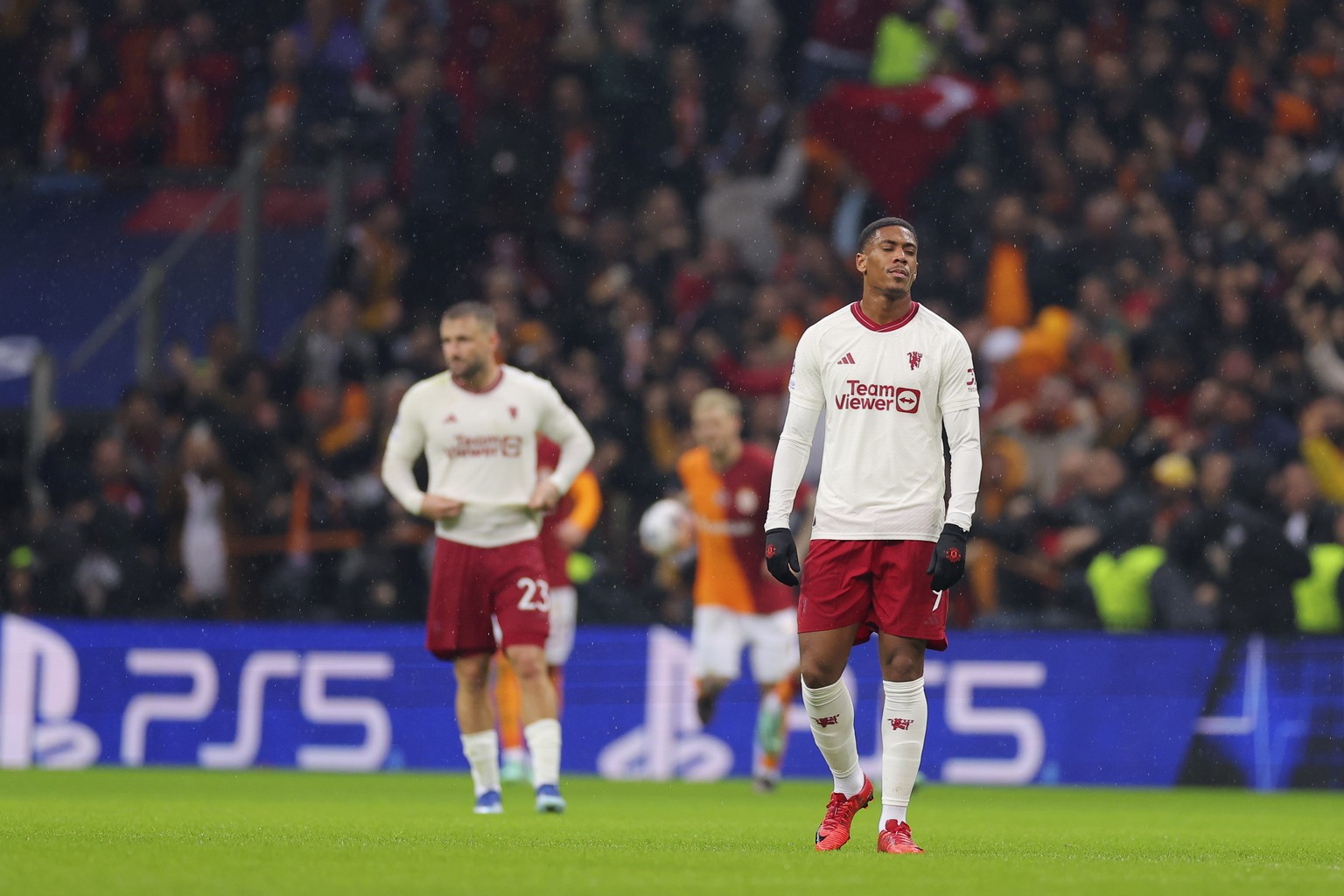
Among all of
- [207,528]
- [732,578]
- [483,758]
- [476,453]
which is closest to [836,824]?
[483,758]

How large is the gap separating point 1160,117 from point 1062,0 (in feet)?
6.58

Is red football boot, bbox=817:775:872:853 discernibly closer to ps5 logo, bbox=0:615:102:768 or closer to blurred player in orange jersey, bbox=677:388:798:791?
blurred player in orange jersey, bbox=677:388:798:791

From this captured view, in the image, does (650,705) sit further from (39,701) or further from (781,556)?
(781,556)

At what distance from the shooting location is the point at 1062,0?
20406 millimetres

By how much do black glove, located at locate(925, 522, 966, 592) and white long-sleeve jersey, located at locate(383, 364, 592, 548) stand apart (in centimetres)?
336

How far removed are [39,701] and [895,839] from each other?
1043cm

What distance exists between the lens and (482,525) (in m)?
10.9

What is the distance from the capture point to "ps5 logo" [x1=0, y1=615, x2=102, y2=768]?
16.9 m

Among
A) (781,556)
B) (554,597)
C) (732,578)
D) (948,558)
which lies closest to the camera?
(948,558)

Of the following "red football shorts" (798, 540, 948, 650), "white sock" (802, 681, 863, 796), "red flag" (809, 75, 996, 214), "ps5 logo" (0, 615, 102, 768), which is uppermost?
"red flag" (809, 75, 996, 214)

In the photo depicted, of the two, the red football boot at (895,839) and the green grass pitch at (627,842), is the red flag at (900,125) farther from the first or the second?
the red football boot at (895,839)

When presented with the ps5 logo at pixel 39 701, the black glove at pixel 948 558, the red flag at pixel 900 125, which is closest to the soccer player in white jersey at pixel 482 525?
the black glove at pixel 948 558

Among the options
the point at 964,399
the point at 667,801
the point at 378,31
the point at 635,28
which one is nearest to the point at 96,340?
the point at 378,31

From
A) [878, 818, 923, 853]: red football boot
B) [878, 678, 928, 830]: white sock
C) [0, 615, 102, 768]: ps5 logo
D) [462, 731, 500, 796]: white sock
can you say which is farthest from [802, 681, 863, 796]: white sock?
[0, 615, 102, 768]: ps5 logo
